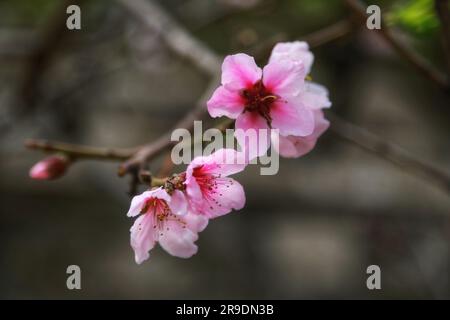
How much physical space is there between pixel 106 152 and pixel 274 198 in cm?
218

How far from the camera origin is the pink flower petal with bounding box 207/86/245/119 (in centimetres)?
79

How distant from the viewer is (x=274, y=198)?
3.05m

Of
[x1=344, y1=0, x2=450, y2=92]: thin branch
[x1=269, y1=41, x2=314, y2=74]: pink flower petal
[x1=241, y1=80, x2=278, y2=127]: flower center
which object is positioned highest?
[x1=344, y1=0, x2=450, y2=92]: thin branch

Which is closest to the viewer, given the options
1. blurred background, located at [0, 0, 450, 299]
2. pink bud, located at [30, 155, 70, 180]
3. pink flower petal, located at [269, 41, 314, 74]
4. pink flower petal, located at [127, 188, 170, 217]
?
pink flower petal, located at [127, 188, 170, 217]

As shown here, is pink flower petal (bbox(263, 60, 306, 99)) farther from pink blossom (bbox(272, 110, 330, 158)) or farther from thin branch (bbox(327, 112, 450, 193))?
thin branch (bbox(327, 112, 450, 193))

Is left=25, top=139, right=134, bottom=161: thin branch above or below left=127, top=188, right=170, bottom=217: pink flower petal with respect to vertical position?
above

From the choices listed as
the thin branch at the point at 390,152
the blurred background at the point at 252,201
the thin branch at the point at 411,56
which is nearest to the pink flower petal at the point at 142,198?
the thin branch at the point at 411,56

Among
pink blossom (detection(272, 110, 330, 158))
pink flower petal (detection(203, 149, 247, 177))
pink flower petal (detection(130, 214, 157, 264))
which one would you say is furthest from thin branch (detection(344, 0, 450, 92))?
pink flower petal (detection(130, 214, 157, 264))

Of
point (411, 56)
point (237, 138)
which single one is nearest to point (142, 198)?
point (237, 138)

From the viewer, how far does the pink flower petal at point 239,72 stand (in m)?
0.78

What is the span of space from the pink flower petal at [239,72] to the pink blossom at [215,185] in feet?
0.38

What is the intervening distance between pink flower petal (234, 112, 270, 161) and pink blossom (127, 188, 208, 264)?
0.40 ft
